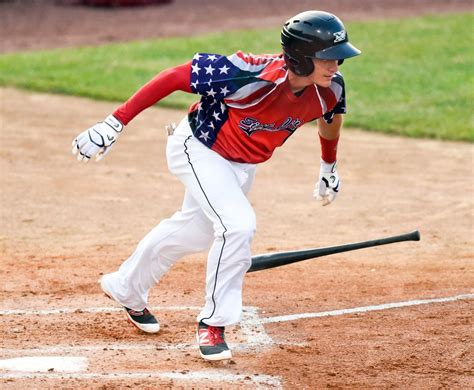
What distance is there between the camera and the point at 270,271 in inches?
296

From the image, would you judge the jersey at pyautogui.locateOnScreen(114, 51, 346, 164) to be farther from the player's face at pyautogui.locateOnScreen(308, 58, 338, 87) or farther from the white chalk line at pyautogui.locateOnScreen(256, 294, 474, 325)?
the white chalk line at pyautogui.locateOnScreen(256, 294, 474, 325)

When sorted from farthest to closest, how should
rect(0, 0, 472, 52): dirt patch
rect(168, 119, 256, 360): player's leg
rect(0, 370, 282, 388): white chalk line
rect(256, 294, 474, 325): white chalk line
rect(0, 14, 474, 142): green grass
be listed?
rect(0, 0, 472, 52): dirt patch
rect(0, 14, 474, 142): green grass
rect(256, 294, 474, 325): white chalk line
rect(168, 119, 256, 360): player's leg
rect(0, 370, 282, 388): white chalk line

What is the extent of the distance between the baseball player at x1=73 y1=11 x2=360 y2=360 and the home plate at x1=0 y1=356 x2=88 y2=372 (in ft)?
2.14

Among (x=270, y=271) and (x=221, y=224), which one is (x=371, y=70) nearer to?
(x=270, y=271)

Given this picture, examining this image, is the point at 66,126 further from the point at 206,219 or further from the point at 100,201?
the point at 206,219

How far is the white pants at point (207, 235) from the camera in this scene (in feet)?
18.4

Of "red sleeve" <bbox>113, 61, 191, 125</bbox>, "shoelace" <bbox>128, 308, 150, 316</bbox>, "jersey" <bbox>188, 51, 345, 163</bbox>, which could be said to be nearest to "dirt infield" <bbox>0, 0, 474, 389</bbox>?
"shoelace" <bbox>128, 308, 150, 316</bbox>

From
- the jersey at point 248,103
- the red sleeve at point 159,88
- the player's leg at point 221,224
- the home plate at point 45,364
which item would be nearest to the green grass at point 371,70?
the jersey at point 248,103

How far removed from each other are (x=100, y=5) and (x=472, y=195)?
1250 centimetres

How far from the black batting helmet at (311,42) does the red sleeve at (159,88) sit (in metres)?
0.55

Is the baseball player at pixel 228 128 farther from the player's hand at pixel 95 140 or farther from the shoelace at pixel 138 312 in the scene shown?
the shoelace at pixel 138 312

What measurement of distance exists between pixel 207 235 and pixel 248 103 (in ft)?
2.67

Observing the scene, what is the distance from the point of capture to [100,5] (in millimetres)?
20438

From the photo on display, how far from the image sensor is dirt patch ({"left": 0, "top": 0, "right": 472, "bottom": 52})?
17562mm
